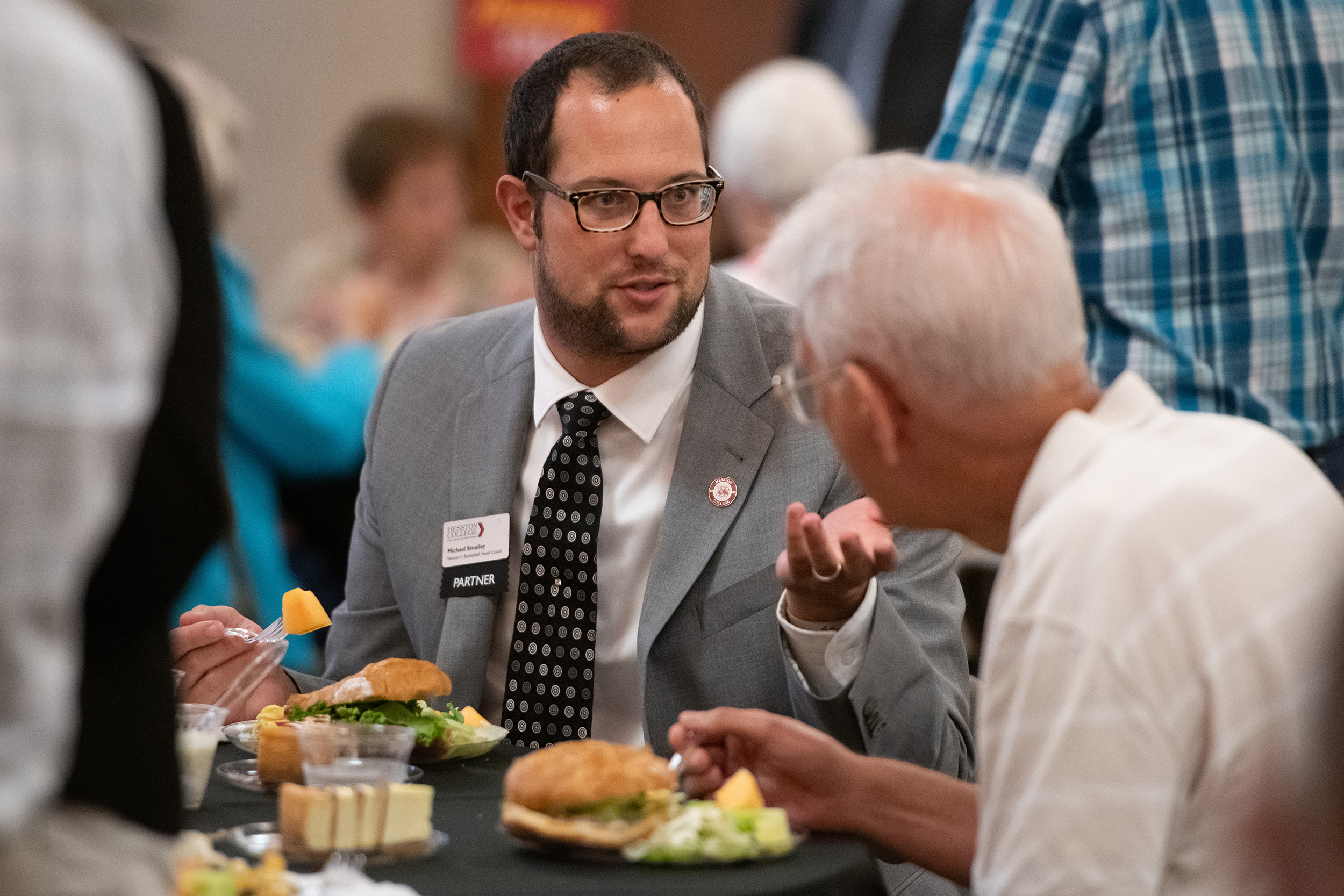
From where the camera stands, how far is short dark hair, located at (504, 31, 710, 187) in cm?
259

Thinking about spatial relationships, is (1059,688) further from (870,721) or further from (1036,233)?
(870,721)

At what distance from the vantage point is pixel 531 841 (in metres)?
1.61

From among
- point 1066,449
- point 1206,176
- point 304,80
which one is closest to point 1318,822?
point 1066,449

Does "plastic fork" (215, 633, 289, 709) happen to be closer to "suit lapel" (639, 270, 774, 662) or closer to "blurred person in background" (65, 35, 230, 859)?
"suit lapel" (639, 270, 774, 662)

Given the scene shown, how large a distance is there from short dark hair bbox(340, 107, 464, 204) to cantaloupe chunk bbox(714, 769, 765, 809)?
16.1 ft

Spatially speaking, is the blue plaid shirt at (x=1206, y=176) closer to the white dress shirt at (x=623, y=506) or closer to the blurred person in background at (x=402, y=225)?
the white dress shirt at (x=623, y=506)

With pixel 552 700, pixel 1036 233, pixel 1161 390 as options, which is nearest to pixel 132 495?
pixel 1036 233

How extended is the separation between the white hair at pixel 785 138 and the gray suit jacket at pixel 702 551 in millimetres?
2277

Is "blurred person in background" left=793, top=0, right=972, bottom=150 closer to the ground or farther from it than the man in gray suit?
farther from it

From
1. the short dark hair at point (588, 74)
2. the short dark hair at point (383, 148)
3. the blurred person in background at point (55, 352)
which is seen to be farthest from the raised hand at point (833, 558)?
the short dark hair at point (383, 148)

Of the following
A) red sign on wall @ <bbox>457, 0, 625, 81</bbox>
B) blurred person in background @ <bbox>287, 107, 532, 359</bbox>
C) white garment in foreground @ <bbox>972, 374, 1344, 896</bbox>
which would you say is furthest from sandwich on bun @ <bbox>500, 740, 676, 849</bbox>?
red sign on wall @ <bbox>457, 0, 625, 81</bbox>

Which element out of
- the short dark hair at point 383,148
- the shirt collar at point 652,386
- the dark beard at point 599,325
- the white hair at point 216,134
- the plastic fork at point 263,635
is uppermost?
the short dark hair at point 383,148

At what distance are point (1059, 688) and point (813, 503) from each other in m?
1.05

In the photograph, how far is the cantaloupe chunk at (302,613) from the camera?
2.12 metres
